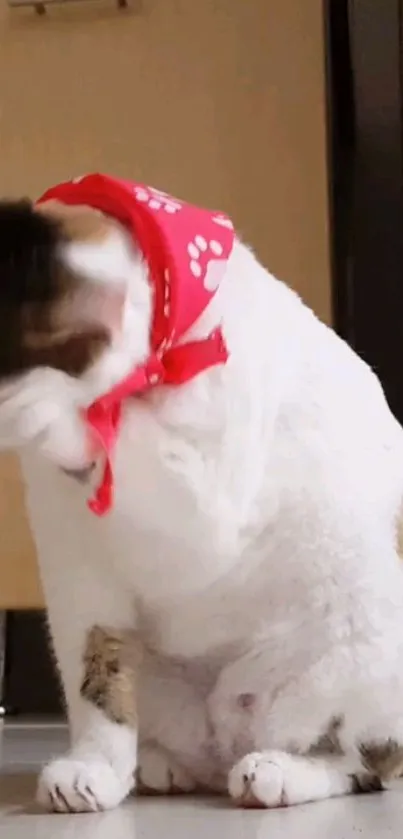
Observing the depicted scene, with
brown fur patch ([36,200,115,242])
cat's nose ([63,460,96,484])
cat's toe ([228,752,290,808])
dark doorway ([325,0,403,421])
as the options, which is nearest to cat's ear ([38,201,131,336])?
brown fur patch ([36,200,115,242])

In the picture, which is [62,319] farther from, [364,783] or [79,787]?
[364,783]

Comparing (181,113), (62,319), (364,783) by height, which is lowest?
(364,783)

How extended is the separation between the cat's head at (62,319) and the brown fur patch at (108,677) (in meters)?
0.16

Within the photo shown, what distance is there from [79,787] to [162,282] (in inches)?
13.3

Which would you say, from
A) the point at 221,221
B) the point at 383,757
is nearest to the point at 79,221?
the point at 221,221

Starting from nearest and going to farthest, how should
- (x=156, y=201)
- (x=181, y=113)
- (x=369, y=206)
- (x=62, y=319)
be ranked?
1. (x=62, y=319)
2. (x=156, y=201)
3. (x=369, y=206)
4. (x=181, y=113)

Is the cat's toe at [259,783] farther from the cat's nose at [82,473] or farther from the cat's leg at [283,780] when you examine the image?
the cat's nose at [82,473]

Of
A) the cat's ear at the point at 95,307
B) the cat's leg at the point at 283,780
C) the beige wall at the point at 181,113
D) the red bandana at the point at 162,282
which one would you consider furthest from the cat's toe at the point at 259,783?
the beige wall at the point at 181,113

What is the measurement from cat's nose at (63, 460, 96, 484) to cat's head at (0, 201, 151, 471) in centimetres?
1

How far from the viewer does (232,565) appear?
2.74 ft

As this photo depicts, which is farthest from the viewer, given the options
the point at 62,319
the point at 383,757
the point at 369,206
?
the point at 369,206

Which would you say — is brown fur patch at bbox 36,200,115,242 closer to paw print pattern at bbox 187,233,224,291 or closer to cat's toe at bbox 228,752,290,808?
paw print pattern at bbox 187,233,224,291

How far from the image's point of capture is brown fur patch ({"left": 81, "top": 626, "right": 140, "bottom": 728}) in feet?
2.82

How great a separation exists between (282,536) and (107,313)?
23 cm
